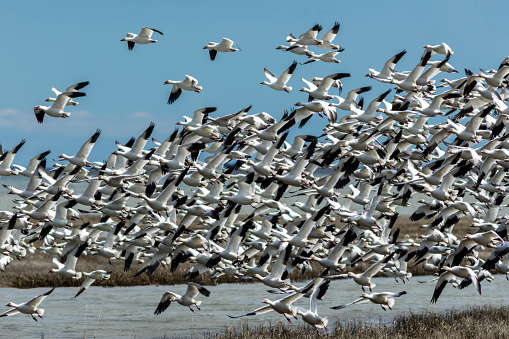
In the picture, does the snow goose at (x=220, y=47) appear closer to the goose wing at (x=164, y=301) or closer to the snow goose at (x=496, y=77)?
the snow goose at (x=496, y=77)

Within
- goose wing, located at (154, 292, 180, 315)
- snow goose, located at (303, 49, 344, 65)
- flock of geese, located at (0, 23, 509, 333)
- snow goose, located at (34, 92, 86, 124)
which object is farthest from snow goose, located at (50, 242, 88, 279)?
snow goose, located at (303, 49, 344, 65)

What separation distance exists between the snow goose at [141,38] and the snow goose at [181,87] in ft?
4.75

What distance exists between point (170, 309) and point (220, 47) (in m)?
9.66

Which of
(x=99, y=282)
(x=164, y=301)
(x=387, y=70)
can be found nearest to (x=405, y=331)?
(x=164, y=301)

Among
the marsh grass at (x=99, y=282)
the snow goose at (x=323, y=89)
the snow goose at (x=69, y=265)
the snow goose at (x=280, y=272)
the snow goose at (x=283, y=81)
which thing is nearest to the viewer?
the snow goose at (x=280, y=272)

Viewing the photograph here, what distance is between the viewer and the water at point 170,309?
1973 centimetres

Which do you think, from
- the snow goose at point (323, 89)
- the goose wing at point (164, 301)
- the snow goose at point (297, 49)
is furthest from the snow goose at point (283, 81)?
the goose wing at point (164, 301)

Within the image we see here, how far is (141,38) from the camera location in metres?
20.7

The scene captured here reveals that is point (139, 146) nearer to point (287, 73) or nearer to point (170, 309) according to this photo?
point (287, 73)

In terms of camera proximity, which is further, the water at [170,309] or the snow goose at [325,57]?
the snow goose at [325,57]

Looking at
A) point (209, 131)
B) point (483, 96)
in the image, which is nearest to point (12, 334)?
point (209, 131)

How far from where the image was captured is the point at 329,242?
18750 mm

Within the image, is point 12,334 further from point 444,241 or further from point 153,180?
point 444,241

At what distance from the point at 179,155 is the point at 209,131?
1.03 metres
